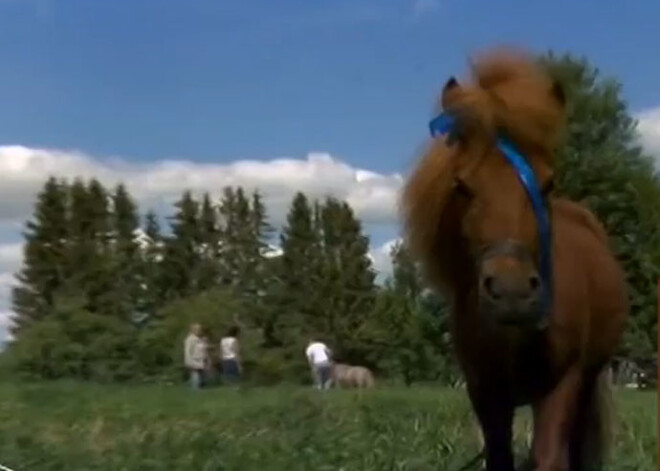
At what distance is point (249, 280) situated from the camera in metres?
93.9

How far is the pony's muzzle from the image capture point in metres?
5.55

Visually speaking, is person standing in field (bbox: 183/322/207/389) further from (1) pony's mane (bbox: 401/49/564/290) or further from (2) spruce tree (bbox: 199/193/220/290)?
(2) spruce tree (bbox: 199/193/220/290)

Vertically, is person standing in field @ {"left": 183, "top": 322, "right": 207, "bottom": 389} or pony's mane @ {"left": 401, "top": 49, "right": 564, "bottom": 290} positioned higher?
person standing in field @ {"left": 183, "top": 322, "right": 207, "bottom": 389}

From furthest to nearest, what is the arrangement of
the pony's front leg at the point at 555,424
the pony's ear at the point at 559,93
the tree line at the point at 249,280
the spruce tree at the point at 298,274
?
the spruce tree at the point at 298,274 < the tree line at the point at 249,280 < the pony's ear at the point at 559,93 < the pony's front leg at the point at 555,424

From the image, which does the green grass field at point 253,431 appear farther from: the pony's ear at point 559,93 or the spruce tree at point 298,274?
the spruce tree at point 298,274

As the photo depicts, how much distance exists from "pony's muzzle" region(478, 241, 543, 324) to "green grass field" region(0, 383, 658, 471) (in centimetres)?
293

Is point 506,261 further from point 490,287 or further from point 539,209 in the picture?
point 539,209

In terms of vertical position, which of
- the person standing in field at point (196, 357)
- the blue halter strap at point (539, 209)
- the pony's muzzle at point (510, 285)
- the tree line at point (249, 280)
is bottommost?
the pony's muzzle at point (510, 285)

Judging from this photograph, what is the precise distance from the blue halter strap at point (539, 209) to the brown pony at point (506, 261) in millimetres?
30

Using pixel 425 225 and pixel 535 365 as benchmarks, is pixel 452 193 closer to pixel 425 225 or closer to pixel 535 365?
pixel 425 225

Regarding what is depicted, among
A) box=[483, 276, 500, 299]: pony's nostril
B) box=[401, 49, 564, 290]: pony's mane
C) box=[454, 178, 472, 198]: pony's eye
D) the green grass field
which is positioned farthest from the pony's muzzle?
the green grass field

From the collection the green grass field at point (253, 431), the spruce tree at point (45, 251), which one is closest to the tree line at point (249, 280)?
the spruce tree at point (45, 251)

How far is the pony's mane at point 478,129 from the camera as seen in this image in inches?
A: 239

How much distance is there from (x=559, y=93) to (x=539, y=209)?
744mm
